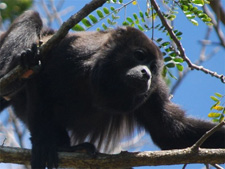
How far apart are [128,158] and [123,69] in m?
1.17

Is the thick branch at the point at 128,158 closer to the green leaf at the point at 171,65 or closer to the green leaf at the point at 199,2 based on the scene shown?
the green leaf at the point at 171,65

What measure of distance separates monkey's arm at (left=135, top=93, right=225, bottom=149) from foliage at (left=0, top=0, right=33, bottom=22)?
16.7ft

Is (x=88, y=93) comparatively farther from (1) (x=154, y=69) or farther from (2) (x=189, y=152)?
(2) (x=189, y=152)

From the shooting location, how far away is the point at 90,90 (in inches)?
229

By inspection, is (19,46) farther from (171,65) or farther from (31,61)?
(171,65)

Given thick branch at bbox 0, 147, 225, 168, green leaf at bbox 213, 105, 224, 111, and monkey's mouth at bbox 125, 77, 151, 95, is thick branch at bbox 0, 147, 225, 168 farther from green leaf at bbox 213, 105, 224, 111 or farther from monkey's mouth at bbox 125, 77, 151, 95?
monkey's mouth at bbox 125, 77, 151, 95

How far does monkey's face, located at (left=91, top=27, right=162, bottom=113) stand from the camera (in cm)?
529

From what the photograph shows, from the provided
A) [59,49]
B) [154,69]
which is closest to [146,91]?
[154,69]

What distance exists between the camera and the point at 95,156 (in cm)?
462

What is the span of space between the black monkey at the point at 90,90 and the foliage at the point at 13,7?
3.92 metres

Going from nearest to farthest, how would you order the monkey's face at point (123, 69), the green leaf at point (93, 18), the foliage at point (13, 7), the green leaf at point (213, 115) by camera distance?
1. the green leaf at point (213, 115)
2. the monkey's face at point (123, 69)
3. the green leaf at point (93, 18)
4. the foliage at point (13, 7)

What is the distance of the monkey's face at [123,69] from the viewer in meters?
5.29

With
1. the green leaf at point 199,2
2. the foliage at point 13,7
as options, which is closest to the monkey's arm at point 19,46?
the green leaf at point 199,2

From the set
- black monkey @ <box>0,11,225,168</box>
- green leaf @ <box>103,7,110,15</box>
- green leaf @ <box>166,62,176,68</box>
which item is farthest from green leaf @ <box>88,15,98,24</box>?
green leaf @ <box>166,62,176,68</box>
